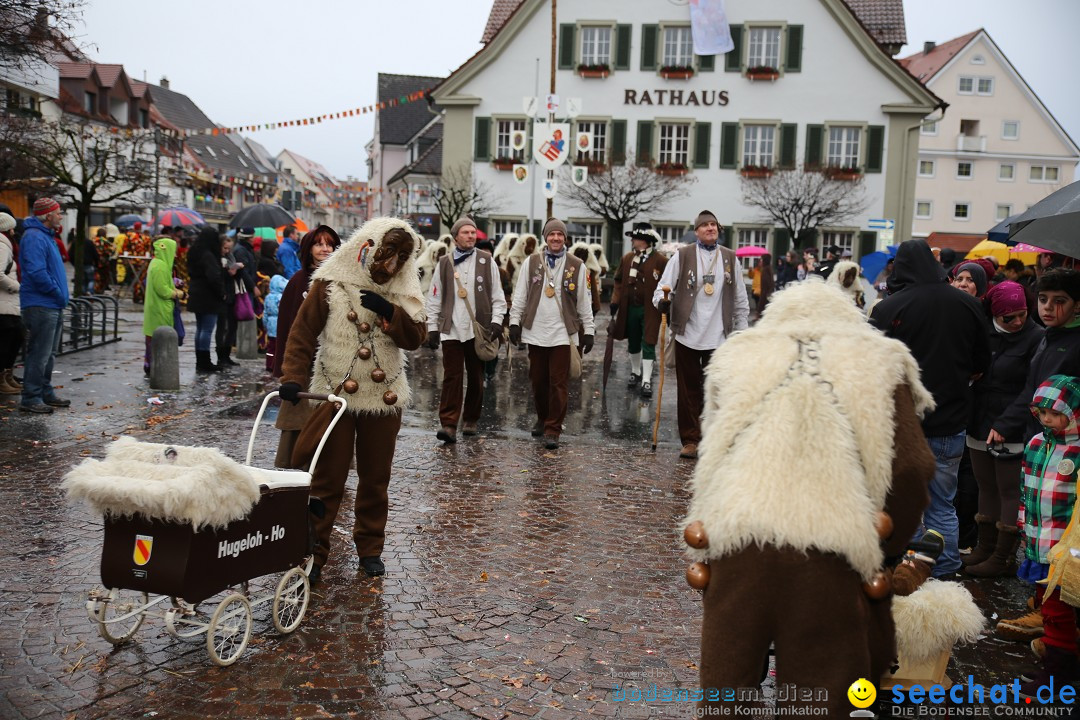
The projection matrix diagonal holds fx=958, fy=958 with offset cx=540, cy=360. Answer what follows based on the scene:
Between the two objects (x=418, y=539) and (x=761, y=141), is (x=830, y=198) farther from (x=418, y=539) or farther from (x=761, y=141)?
(x=418, y=539)

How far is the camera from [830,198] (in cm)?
3478

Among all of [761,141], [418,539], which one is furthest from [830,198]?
[418,539]

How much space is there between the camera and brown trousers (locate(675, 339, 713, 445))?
9.46 metres

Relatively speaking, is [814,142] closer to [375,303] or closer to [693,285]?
[693,285]

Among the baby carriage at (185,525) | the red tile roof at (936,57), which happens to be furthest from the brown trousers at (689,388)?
the red tile roof at (936,57)

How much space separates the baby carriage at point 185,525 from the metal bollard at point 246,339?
37.2ft

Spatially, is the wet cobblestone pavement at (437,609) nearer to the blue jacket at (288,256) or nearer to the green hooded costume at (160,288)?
the green hooded costume at (160,288)

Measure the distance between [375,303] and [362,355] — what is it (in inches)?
12.5

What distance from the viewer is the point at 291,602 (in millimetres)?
4801

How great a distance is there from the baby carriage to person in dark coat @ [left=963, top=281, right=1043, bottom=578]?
4323 mm

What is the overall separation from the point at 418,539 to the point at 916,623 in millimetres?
3549

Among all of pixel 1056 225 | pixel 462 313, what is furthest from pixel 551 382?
pixel 1056 225

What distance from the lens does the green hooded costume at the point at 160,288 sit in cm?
1249

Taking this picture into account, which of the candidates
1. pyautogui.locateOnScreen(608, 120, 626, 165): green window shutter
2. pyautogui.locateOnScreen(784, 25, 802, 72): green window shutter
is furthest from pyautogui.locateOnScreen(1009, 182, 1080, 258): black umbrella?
pyautogui.locateOnScreen(784, 25, 802, 72): green window shutter
